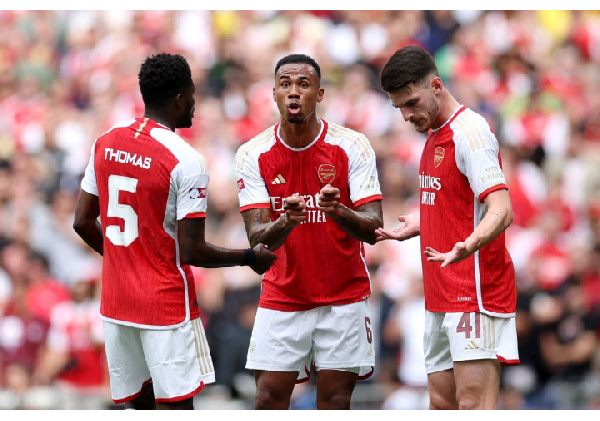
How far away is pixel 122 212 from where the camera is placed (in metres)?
4.62

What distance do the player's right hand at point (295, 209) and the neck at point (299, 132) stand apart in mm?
505

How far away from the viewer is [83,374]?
8281 mm

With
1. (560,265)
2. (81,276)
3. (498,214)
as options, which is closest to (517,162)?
(560,265)

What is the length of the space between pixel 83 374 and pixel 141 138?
14.0 ft

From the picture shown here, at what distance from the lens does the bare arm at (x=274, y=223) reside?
4863mm

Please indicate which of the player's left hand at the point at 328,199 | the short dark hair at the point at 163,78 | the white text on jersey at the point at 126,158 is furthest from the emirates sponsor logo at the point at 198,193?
the player's left hand at the point at 328,199

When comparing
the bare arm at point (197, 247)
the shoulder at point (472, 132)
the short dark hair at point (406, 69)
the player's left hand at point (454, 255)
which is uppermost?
the short dark hair at point (406, 69)

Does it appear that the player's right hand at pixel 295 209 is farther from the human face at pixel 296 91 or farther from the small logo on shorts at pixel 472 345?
the small logo on shorts at pixel 472 345

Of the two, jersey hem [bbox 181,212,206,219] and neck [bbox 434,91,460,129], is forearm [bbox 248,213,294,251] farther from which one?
neck [bbox 434,91,460,129]

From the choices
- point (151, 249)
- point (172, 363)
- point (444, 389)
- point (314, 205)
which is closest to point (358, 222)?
point (314, 205)

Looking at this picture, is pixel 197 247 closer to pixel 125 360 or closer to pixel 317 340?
pixel 125 360

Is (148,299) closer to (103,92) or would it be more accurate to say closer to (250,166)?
(250,166)

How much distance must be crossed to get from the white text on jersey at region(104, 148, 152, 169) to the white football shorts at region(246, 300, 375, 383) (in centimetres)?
133

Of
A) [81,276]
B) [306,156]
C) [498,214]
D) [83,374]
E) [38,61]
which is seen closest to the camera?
[498,214]
